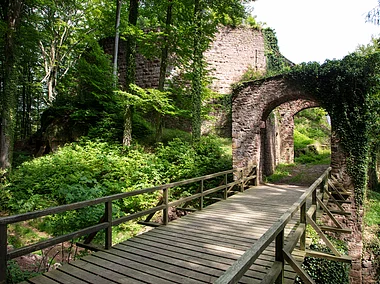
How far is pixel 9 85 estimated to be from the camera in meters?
9.86

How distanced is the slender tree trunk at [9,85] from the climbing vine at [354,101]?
428 inches

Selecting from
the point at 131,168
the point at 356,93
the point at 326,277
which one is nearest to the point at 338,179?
the point at 356,93

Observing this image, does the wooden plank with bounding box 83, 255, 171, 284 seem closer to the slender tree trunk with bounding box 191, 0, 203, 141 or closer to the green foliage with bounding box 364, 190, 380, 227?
the slender tree trunk with bounding box 191, 0, 203, 141

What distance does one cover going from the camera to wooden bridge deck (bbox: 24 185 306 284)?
2.99 meters

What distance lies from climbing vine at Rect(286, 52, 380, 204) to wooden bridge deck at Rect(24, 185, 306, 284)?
3.73m

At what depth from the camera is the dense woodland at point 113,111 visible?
7.72m

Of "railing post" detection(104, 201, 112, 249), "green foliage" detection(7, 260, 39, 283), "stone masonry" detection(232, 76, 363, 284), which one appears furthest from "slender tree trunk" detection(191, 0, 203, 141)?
"green foliage" detection(7, 260, 39, 283)

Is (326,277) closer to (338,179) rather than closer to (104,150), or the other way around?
(338,179)

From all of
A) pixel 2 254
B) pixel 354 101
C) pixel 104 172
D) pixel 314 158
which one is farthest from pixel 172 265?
pixel 314 158

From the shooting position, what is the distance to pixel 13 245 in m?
5.79

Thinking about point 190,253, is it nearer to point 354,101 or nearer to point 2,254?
point 2,254

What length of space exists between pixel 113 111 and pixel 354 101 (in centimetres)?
958

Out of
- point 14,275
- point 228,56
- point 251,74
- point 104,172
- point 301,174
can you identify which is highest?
point 228,56

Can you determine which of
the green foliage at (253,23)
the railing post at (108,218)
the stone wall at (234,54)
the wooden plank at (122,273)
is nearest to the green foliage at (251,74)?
the stone wall at (234,54)
